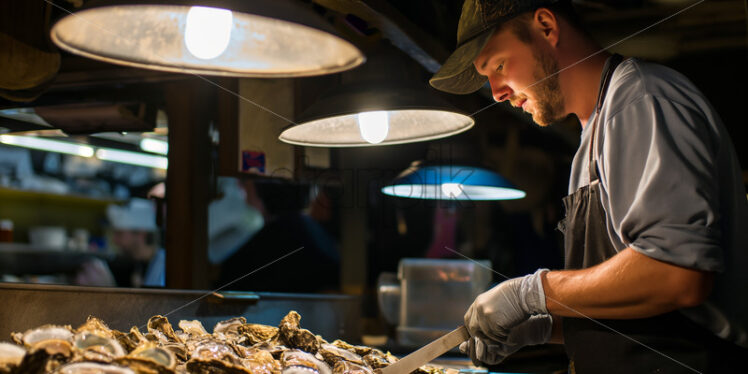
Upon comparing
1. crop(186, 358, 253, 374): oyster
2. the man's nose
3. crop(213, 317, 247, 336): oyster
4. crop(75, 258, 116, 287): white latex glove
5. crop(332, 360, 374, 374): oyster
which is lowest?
crop(75, 258, 116, 287): white latex glove

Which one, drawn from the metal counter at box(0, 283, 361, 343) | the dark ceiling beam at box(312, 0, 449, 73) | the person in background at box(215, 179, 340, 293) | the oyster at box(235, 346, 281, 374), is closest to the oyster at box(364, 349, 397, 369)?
the oyster at box(235, 346, 281, 374)

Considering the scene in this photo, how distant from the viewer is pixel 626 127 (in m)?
0.99

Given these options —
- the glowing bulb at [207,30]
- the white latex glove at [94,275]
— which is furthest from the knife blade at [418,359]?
the white latex glove at [94,275]

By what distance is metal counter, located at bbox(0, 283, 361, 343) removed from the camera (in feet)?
3.90

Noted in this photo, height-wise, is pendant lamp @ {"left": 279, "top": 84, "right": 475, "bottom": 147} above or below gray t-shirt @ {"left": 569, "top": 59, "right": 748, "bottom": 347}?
above

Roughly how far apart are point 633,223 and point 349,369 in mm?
532

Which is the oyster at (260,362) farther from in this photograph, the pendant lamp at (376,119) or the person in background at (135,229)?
the person in background at (135,229)

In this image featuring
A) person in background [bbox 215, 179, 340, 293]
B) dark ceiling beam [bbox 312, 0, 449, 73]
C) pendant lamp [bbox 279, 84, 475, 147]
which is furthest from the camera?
person in background [bbox 215, 179, 340, 293]

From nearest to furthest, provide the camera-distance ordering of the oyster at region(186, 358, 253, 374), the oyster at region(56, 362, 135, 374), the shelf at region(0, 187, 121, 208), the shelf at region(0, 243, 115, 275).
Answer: the oyster at region(56, 362, 135, 374) → the oyster at region(186, 358, 253, 374) → the shelf at region(0, 243, 115, 275) → the shelf at region(0, 187, 121, 208)

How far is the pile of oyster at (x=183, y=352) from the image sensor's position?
2.54ft

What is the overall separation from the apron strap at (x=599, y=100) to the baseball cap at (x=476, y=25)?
0.58 feet

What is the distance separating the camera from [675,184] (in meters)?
0.92

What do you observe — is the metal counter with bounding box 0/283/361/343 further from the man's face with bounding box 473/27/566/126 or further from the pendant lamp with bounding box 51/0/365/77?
the man's face with bounding box 473/27/566/126

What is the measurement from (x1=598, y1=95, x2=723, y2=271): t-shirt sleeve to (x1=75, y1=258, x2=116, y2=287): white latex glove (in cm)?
330
